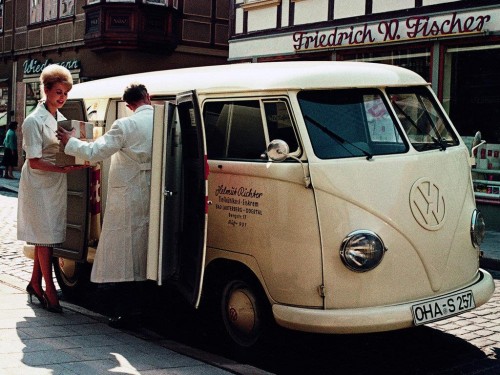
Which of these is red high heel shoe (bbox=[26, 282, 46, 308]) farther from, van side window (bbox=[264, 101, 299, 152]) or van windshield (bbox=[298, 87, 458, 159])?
van windshield (bbox=[298, 87, 458, 159])

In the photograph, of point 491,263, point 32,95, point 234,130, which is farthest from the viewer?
point 32,95

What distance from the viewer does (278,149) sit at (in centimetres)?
526

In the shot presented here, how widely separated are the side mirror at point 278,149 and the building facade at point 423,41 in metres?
9.08

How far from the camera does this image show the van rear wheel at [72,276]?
7652 mm

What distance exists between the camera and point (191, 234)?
5746 mm

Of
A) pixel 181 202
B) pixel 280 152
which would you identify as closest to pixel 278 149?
pixel 280 152

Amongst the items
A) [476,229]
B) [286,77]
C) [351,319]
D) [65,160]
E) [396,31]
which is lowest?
[351,319]

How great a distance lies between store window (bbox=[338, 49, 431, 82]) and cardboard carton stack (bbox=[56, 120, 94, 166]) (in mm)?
9336

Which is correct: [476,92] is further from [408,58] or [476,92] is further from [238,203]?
[238,203]

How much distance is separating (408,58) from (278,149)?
10336mm

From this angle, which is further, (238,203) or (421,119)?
(421,119)

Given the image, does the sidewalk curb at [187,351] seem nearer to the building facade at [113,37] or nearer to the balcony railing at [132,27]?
the balcony railing at [132,27]

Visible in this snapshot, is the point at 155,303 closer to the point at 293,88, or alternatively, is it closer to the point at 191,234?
the point at 191,234

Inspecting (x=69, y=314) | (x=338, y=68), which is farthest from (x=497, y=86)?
(x=69, y=314)
